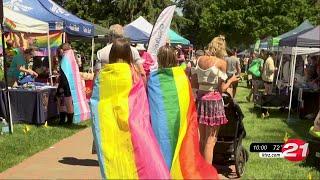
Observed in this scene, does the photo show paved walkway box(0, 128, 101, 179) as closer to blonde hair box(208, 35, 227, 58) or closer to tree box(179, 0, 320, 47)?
blonde hair box(208, 35, 227, 58)

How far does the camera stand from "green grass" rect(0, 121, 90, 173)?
8.49 m

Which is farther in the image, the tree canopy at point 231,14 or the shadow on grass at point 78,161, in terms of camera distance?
the tree canopy at point 231,14

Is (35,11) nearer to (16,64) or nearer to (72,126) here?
(16,64)

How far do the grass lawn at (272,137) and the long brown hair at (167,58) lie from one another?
1947mm

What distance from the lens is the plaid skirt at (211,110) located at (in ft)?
22.6

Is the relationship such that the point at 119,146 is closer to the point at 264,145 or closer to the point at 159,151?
the point at 159,151

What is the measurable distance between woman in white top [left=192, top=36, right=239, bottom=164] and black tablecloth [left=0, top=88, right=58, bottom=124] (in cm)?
542

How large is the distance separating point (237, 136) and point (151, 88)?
1.61 metres

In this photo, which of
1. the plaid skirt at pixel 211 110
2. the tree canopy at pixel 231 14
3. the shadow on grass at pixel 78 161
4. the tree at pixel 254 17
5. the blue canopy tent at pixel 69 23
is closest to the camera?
the plaid skirt at pixel 211 110

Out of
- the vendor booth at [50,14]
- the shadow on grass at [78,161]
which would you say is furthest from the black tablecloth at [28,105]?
the shadow on grass at [78,161]

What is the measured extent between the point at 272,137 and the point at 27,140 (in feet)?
15.4

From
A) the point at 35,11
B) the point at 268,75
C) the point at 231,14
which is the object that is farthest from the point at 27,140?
the point at 231,14

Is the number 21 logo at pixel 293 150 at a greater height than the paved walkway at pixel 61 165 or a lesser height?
greater

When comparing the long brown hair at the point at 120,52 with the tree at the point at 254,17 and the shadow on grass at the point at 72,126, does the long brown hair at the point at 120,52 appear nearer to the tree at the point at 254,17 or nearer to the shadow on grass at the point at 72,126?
the shadow on grass at the point at 72,126
